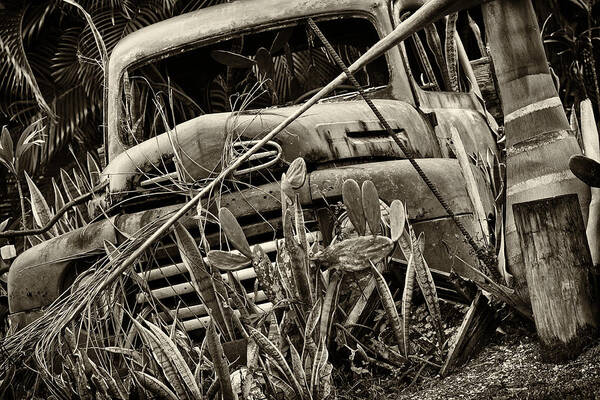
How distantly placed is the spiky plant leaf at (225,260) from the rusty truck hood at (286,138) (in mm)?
453

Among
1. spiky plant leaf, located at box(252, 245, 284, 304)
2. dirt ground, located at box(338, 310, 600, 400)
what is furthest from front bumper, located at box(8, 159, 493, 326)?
dirt ground, located at box(338, 310, 600, 400)

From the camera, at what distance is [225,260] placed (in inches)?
96.7

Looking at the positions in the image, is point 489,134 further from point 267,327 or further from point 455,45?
point 267,327

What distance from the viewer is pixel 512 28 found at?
8.05ft

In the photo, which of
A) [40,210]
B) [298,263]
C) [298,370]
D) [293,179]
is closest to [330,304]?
[298,263]

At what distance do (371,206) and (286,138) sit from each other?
71 cm

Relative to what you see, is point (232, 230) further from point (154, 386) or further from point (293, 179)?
point (154, 386)

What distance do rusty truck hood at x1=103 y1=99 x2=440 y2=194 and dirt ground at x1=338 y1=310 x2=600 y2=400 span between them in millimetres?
939

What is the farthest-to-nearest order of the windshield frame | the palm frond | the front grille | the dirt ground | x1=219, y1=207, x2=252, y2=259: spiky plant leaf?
1. the palm frond
2. the windshield frame
3. the front grille
4. x1=219, y1=207, x2=252, y2=259: spiky plant leaf
5. the dirt ground

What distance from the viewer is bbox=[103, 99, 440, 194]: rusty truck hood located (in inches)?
120

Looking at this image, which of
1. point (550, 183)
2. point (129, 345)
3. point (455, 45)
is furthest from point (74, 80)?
point (550, 183)

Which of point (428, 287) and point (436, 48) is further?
point (436, 48)

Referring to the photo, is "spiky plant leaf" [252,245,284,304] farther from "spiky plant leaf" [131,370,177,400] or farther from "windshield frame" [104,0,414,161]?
"windshield frame" [104,0,414,161]

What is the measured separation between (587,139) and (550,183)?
0.37 m
